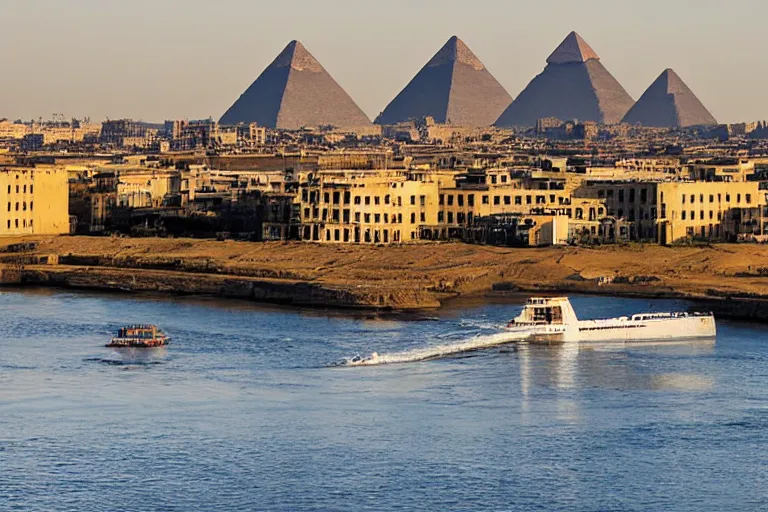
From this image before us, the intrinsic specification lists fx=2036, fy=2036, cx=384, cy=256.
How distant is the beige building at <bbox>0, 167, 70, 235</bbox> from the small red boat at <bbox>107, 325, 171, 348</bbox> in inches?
791

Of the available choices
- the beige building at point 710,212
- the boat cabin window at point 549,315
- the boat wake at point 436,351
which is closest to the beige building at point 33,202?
the beige building at point 710,212

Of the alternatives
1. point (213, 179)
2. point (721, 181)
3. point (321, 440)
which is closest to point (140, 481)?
point (321, 440)

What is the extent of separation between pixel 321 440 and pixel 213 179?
3964cm

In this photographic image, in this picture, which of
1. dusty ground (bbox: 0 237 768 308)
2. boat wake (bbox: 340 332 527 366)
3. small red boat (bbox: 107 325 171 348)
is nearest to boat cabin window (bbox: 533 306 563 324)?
boat wake (bbox: 340 332 527 366)

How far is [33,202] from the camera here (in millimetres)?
55938

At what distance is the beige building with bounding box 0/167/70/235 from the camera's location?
5531cm

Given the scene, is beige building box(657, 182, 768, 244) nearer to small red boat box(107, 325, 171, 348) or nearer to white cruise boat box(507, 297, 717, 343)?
white cruise boat box(507, 297, 717, 343)

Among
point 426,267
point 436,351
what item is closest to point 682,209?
point 426,267

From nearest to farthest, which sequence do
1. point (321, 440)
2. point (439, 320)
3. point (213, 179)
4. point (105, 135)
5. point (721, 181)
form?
1. point (321, 440)
2. point (439, 320)
3. point (721, 181)
4. point (213, 179)
5. point (105, 135)

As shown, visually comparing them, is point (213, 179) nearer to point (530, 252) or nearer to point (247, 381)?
point (530, 252)

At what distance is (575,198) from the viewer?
54188mm

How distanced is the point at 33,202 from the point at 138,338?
21.3 m

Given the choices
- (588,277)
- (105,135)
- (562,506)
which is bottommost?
(562,506)

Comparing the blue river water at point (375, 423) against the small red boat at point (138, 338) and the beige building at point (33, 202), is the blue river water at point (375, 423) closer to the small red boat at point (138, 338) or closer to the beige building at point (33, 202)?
the small red boat at point (138, 338)
